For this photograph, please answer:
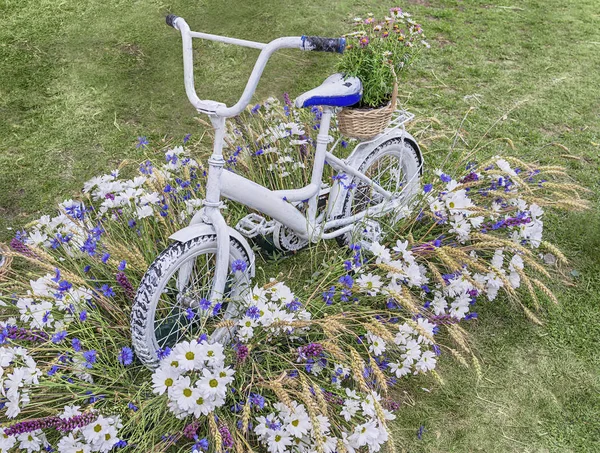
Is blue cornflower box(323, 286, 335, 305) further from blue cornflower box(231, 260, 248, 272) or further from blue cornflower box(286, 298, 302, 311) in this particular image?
blue cornflower box(231, 260, 248, 272)

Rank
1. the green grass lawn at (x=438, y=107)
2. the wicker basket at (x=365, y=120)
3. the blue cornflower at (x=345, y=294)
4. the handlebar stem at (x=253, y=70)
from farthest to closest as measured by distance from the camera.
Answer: the wicker basket at (x=365, y=120) → the green grass lawn at (x=438, y=107) → the blue cornflower at (x=345, y=294) → the handlebar stem at (x=253, y=70)

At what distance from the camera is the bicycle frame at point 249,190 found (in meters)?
2.13

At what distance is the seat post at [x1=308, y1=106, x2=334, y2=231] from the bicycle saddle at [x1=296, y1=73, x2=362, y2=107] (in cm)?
9

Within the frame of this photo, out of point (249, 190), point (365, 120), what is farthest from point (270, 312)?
point (365, 120)

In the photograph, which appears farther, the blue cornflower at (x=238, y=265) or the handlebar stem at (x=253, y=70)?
the blue cornflower at (x=238, y=265)

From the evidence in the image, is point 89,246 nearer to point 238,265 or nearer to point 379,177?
point 238,265

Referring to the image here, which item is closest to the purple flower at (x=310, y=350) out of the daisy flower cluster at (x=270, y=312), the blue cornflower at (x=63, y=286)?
the daisy flower cluster at (x=270, y=312)

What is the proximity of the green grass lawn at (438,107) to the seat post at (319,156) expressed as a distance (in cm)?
49

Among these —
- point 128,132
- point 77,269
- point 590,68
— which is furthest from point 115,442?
point 590,68

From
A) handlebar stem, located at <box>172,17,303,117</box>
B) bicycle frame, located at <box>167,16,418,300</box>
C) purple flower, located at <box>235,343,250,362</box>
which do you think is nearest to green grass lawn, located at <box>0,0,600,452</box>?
bicycle frame, located at <box>167,16,418,300</box>

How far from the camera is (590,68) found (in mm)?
5559

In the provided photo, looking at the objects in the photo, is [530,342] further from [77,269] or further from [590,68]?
[590,68]

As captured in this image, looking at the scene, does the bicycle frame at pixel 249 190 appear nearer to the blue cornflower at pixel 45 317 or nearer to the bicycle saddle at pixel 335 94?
the bicycle saddle at pixel 335 94

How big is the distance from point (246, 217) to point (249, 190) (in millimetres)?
266
